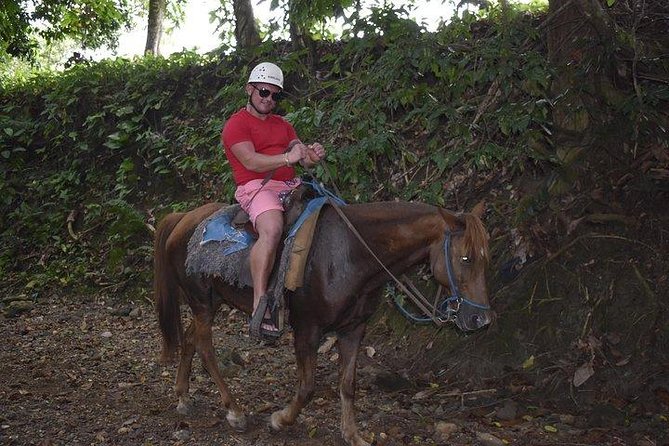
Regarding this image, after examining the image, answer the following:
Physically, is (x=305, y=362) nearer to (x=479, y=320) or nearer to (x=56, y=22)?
(x=479, y=320)

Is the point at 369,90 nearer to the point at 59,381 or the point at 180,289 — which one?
the point at 180,289

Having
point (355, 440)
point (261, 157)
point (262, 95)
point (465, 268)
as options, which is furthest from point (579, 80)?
point (355, 440)

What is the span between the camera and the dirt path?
5.16 m

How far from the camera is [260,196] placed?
527 centimetres

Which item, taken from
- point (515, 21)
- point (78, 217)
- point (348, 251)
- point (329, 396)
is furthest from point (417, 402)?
point (78, 217)

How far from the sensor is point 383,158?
8.48 m

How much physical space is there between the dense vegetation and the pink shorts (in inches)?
92.5

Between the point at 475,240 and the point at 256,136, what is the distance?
212 centimetres

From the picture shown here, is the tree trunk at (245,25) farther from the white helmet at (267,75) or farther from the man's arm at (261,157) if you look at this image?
the man's arm at (261,157)

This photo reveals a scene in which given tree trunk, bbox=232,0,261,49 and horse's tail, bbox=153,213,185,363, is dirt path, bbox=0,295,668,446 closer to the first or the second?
horse's tail, bbox=153,213,185,363

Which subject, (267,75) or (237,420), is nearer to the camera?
(267,75)

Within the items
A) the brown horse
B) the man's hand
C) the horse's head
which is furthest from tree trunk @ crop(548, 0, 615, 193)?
the man's hand

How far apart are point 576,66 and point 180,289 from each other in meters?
4.58

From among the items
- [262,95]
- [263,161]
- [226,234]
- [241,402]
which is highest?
[262,95]
